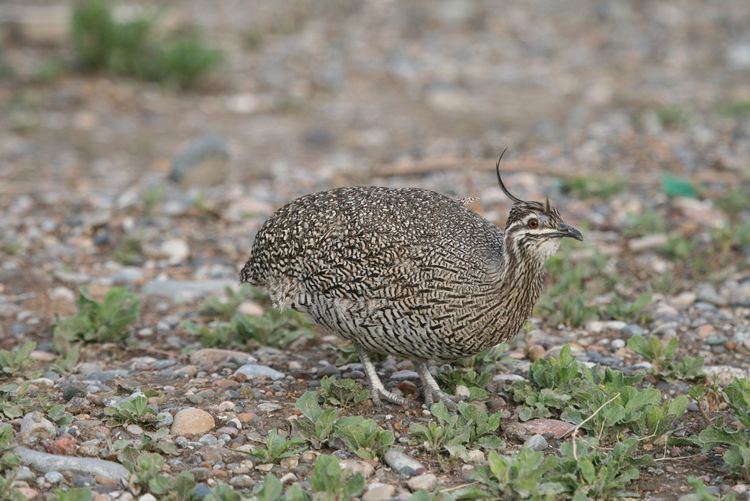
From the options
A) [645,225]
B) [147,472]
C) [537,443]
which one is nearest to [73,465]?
[147,472]

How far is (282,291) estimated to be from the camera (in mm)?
5473

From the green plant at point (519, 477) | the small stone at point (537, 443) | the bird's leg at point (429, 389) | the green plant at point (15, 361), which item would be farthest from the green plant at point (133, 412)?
the small stone at point (537, 443)

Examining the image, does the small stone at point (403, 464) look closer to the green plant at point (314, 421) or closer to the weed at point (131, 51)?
the green plant at point (314, 421)

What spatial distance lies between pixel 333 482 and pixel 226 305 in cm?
257

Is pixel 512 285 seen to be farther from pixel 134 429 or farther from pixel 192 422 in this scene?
pixel 134 429

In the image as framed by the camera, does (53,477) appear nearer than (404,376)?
Yes

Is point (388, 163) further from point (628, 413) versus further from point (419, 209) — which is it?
point (628, 413)

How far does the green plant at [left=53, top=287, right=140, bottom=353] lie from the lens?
20.2 ft

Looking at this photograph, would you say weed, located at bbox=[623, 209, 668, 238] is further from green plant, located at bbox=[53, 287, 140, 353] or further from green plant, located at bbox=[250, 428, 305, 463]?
green plant, located at bbox=[250, 428, 305, 463]

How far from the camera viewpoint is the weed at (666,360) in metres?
5.63

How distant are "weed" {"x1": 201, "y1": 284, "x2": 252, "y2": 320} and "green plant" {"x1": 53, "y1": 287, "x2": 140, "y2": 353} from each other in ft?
1.88

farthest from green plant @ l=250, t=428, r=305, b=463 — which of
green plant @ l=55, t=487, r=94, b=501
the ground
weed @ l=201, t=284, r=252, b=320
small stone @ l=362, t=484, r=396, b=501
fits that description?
weed @ l=201, t=284, r=252, b=320

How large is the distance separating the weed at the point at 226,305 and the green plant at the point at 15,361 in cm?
137

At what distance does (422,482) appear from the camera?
4523 millimetres
